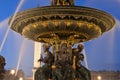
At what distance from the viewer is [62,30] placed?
36.8 ft

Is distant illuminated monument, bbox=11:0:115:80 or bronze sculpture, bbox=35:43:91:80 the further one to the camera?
bronze sculpture, bbox=35:43:91:80

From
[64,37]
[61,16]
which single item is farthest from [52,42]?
[61,16]

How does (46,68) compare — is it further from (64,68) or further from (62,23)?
(62,23)

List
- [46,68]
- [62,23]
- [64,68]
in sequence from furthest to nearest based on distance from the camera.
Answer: [46,68], [64,68], [62,23]

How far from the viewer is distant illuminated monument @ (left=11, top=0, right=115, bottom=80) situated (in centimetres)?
1063

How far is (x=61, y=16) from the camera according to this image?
10.7 metres

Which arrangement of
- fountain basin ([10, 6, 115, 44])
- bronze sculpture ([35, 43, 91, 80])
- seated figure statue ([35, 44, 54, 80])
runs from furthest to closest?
seated figure statue ([35, 44, 54, 80]) → bronze sculpture ([35, 43, 91, 80]) → fountain basin ([10, 6, 115, 44])

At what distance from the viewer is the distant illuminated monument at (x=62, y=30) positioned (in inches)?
418

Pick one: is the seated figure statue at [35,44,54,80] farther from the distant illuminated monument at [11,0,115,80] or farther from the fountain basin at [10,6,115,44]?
the fountain basin at [10,6,115,44]

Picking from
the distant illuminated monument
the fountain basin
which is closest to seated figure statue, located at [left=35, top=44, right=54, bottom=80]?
the distant illuminated monument

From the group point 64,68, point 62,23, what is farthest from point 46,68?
point 62,23

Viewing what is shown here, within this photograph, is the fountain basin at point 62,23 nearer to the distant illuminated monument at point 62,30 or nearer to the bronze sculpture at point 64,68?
the distant illuminated monument at point 62,30

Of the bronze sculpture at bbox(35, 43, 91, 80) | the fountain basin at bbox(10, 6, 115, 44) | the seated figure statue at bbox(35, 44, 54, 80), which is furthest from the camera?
the seated figure statue at bbox(35, 44, 54, 80)

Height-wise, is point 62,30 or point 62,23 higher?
point 62,23
